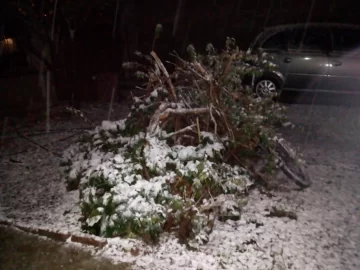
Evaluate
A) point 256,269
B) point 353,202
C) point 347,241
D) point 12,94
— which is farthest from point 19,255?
point 12,94

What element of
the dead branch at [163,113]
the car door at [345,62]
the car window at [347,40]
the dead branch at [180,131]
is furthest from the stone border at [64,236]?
the car window at [347,40]

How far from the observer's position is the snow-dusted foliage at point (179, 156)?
371cm

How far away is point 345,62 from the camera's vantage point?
8070 millimetres

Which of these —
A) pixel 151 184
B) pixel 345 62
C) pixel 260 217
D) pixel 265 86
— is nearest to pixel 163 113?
pixel 151 184

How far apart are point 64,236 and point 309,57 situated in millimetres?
6370

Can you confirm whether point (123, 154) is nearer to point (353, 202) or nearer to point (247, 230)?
point (247, 230)

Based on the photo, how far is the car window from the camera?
320 inches

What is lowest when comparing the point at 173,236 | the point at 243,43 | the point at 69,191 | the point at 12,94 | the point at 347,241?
the point at 12,94

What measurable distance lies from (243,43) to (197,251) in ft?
32.1

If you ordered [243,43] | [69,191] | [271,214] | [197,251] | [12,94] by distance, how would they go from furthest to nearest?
[243,43]
[12,94]
[69,191]
[271,214]
[197,251]

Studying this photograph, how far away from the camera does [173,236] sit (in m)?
3.81

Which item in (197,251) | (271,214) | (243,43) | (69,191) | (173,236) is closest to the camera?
(197,251)

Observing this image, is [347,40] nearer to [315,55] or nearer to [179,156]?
[315,55]

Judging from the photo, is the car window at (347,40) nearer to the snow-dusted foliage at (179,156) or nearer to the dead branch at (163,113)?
the snow-dusted foliage at (179,156)
